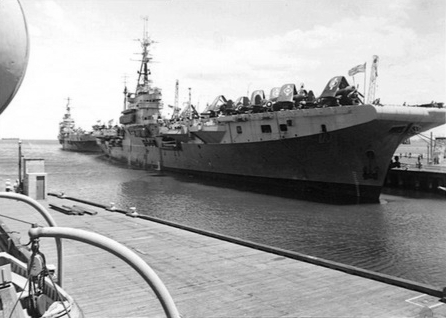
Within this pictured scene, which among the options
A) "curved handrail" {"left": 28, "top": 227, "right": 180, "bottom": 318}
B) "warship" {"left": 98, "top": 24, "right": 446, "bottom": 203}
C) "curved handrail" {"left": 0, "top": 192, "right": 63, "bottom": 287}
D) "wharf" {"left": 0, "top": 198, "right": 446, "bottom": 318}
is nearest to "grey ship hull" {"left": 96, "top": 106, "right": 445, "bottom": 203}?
"warship" {"left": 98, "top": 24, "right": 446, "bottom": 203}

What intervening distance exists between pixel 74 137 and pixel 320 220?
100436 mm

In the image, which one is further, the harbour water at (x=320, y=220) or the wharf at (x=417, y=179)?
the wharf at (x=417, y=179)

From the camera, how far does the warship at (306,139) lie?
2812 centimetres

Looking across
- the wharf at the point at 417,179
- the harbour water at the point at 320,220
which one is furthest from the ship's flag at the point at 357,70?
the wharf at the point at 417,179

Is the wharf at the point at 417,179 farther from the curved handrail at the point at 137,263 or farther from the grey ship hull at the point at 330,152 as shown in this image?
the curved handrail at the point at 137,263

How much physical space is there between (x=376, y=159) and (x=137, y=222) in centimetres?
2117

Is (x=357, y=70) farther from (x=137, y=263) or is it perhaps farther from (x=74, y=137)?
(x=74, y=137)

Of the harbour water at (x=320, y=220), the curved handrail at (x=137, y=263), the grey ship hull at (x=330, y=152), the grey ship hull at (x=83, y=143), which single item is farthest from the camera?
the grey ship hull at (x=83, y=143)

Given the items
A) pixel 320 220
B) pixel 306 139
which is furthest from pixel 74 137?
pixel 320 220

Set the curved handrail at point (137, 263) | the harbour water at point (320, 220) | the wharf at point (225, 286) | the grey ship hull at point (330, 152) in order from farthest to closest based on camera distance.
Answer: the grey ship hull at point (330, 152) → the harbour water at point (320, 220) → the wharf at point (225, 286) → the curved handrail at point (137, 263)

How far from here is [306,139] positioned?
31.1 metres

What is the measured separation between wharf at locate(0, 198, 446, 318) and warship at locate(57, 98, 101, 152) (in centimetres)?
9283

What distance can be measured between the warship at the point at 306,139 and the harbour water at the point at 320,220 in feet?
9.36

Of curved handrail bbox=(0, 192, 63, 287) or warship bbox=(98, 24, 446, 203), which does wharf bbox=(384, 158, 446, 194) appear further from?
curved handrail bbox=(0, 192, 63, 287)
